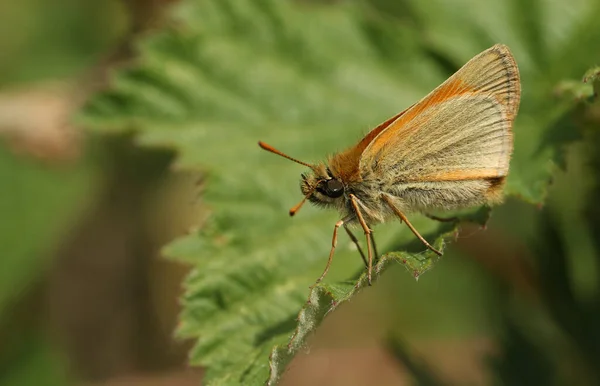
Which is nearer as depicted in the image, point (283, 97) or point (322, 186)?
point (322, 186)

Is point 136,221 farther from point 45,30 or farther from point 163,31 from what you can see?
point 45,30

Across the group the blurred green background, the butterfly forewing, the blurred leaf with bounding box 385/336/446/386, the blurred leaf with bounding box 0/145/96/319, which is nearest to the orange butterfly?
the butterfly forewing

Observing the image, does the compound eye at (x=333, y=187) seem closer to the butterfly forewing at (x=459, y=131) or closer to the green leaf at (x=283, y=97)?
the butterfly forewing at (x=459, y=131)

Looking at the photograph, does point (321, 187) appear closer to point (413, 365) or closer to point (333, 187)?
point (333, 187)

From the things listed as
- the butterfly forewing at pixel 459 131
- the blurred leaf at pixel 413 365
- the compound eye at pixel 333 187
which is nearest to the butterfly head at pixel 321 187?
the compound eye at pixel 333 187

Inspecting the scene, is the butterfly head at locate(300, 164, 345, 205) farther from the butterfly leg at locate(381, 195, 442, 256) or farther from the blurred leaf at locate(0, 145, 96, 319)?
the blurred leaf at locate(0, 145, 96, 319)

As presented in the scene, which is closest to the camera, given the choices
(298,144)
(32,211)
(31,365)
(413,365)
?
(413,365)

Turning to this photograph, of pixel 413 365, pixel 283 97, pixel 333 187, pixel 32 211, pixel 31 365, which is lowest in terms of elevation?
pixel 413 365

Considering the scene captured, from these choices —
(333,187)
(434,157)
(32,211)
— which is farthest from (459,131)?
(32,211)

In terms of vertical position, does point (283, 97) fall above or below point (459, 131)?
above

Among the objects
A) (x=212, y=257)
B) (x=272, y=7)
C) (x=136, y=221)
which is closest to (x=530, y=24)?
(x=272, y=7)
